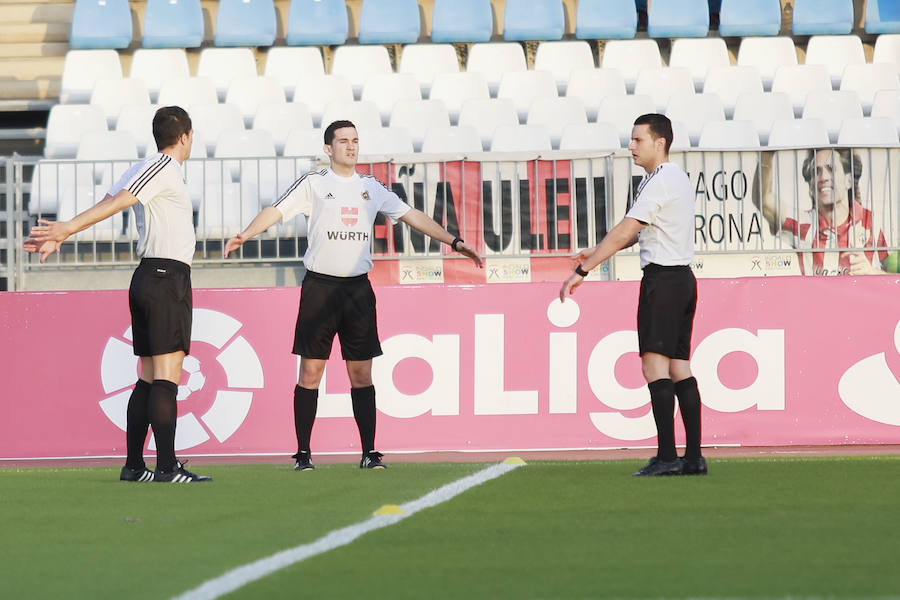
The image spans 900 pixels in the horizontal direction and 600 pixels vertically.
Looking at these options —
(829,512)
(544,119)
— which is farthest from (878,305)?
(544,119)

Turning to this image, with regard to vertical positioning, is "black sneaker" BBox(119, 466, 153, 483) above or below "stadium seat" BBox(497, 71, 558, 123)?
below

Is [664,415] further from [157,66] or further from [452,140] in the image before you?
[157,66]

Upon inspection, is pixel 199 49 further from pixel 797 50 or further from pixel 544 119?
pixel 797 50

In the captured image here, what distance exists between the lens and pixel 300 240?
11078mm

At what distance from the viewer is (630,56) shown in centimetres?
1509

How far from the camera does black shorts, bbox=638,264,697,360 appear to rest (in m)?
6.42

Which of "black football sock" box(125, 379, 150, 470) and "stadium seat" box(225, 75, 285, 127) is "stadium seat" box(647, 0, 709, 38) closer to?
"stadium seat" box(225, 75, 285, 127)

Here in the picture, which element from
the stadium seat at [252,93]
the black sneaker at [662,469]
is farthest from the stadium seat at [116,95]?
the black sneaker at [662,469]

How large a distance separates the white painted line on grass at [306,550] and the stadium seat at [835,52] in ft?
35.0

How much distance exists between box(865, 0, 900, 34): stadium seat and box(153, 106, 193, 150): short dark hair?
11499 mm

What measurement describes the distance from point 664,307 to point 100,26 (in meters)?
11.3

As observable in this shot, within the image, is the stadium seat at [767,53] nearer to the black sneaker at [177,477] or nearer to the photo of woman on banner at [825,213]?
the photo of woman on banner at [825,213]

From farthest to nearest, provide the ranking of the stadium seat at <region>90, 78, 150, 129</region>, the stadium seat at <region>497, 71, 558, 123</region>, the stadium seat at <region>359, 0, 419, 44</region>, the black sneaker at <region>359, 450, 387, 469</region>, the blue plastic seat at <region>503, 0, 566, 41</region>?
the stadium seat at <region>359, 0, 419, 44</region> → the blue plastic seat at <region>503, 0, 566, 41</region> → the stadium seat at <region>90, 78, 150, 129</region> → the stadium seat at <region>497, 71, 558, 123</region> → the black sneaker at <region>359, 450, 387, 469</region>

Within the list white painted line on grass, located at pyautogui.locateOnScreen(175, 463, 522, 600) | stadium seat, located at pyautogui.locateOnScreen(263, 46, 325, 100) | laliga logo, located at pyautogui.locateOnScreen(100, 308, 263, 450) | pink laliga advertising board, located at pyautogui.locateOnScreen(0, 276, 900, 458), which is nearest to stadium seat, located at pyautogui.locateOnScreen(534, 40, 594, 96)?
stadium seat, located at pyautogui.locateOnScreen(263, 46, 325, 100)
